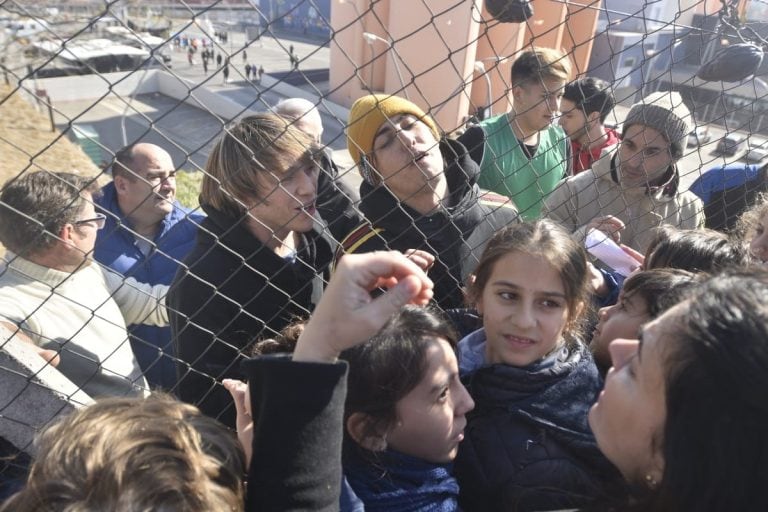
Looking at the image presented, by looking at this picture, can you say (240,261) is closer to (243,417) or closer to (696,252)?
(243,417)

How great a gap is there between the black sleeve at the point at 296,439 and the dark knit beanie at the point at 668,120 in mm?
1784

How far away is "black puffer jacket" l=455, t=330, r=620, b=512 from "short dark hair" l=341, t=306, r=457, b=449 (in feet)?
0.64

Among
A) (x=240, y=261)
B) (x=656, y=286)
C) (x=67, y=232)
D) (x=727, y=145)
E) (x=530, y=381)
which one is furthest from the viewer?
(x=727, y=145)

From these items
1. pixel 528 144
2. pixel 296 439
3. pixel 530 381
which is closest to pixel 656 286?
pixel 530 381

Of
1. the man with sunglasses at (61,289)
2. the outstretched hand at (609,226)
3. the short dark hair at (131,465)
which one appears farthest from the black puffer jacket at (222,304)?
the outstretched hand at (609,226)

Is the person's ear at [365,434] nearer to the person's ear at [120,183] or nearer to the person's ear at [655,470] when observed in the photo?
the person's ear at [655,470]

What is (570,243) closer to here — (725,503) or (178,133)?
(725,503)

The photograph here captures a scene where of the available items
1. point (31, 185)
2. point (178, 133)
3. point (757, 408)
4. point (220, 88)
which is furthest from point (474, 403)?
point (220, 88)

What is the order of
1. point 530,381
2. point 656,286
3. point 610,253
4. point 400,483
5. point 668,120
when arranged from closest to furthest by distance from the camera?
point 400,483 < point 530,381 < point 656,286 < point 610,253 < point 668,120

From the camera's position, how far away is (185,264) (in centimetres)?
138

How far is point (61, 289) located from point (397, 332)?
939mm

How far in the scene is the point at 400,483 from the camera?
100 cm

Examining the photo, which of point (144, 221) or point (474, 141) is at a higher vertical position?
point (474, 141)

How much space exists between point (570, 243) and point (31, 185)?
55.7 inches
